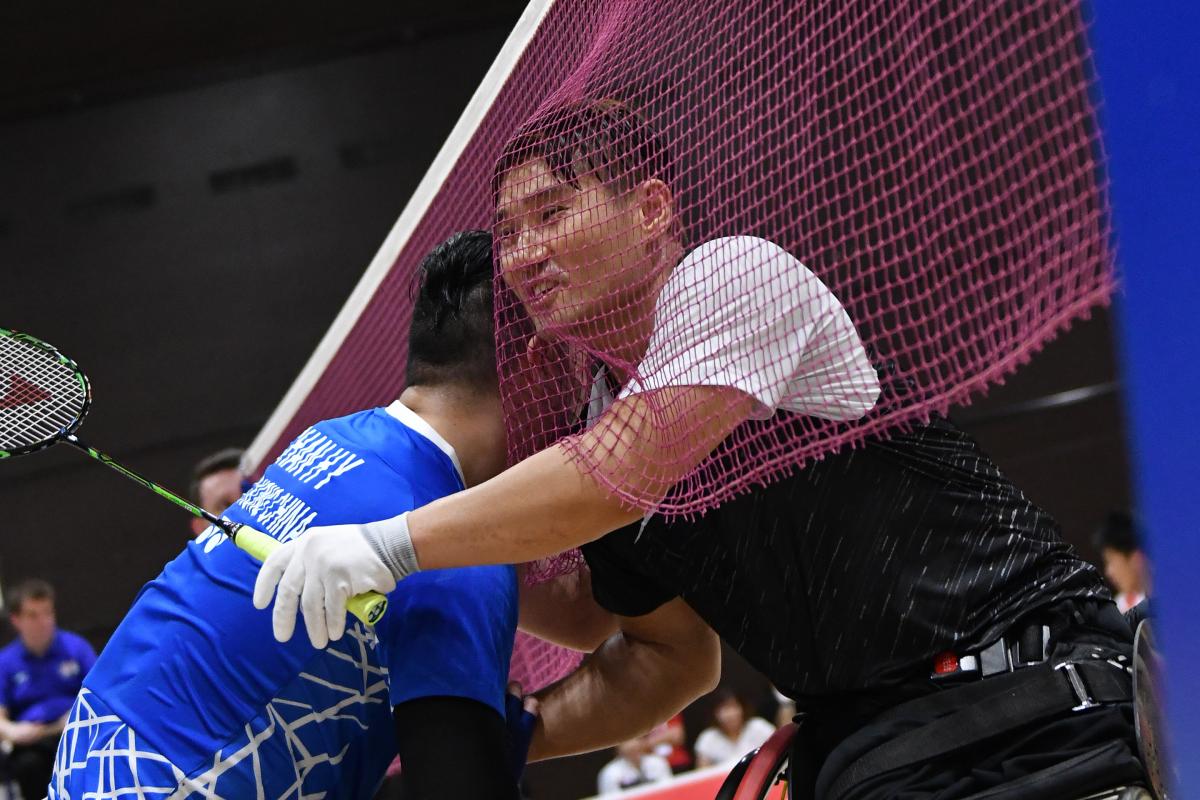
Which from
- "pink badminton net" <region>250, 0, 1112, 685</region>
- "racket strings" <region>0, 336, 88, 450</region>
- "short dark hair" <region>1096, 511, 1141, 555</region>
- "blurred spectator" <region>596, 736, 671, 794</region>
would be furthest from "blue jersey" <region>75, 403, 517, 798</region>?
"blurred spectator" <region>596, 736, 671, 794</region>

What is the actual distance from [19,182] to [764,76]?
8.04 meters

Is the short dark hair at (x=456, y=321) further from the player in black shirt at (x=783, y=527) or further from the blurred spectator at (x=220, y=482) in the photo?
the blurred spectator at (x=220, y=482)

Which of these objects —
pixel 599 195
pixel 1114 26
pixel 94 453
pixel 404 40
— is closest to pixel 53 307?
pixel 404 40

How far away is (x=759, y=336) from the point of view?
1847 millimetres

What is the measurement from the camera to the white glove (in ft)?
6.17

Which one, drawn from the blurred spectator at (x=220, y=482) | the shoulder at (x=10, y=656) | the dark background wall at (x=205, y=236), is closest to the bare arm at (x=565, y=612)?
the blurred spectator at (x=220, y=482)

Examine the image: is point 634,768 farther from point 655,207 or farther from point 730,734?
point 655,207

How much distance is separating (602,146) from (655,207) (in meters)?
0.12

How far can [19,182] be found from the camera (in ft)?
29.4

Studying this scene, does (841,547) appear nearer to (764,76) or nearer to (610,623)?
(764,76)

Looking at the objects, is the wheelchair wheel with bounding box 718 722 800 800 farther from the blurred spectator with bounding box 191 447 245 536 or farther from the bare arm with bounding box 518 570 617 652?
the blurred spectator with bounding box 191 447 245 536

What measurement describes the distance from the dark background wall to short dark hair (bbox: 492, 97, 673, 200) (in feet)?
23.7

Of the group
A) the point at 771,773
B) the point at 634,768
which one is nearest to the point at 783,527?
the point at 771,773

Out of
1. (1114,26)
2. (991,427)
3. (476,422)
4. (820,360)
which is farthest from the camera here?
(991,427)
